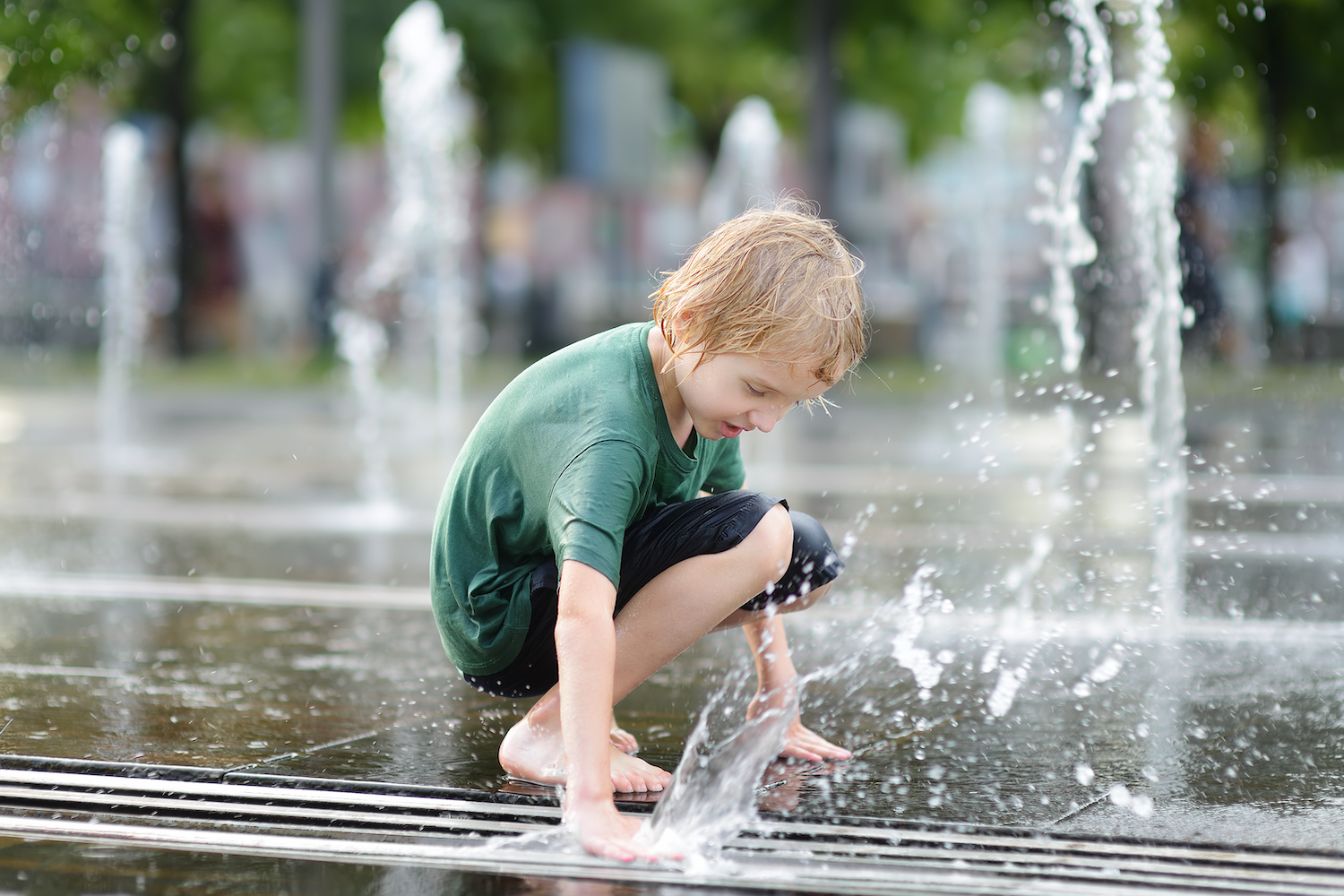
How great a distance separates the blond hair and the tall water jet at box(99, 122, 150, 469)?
24.1 feet

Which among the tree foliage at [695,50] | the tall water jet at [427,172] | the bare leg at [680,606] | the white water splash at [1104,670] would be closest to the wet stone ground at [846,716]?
the white water splash at [1104,670]

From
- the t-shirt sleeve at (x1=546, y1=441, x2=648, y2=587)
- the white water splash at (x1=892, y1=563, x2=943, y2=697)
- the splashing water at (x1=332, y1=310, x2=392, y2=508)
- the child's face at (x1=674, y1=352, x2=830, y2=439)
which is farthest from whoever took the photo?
the splashing water at (x1=332, y1=310, x2=392, y2=508)

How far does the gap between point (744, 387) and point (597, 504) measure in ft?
1.02

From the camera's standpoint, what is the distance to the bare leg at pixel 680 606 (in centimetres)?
279

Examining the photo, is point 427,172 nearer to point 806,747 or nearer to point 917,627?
point 917,627

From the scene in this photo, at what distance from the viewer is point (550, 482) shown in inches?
103

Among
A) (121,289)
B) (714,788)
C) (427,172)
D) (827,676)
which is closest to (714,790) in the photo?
(714,788)

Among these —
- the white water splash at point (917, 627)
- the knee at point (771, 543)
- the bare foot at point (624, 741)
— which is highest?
the knee at point (771, 543)

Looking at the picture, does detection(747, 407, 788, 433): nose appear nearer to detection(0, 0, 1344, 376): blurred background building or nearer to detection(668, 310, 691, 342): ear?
detection(668, 310, 691, 342): ear

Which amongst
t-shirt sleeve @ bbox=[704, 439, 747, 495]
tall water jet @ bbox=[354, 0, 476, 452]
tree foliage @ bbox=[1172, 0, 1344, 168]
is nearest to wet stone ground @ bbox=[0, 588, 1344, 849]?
t-shirt sleeve @ bbox=[704, 439, 747, 495]

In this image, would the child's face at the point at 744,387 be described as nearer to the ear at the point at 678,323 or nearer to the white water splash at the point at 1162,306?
the ear at the point at 678,323

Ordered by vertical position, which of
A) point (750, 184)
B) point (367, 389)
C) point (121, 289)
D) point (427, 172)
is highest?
point (750, 184)

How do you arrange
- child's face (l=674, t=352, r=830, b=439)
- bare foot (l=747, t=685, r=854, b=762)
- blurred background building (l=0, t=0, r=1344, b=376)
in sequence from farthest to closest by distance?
blurred background building (l=0, t=0, r=1344, b=376) < bare foot (l=747, t=685, r=854, b=762) < child's face (l=674, t=352, r=830, b=439)

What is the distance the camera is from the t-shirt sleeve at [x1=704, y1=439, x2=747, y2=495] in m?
3.15
